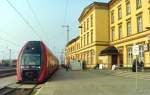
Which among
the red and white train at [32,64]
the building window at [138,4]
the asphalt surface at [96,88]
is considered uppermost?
the building window at [138,4]

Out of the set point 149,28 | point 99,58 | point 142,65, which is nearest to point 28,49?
point 142,65

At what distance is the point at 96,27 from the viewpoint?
220 ft

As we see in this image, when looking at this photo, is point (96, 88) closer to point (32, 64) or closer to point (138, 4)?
point (32, 64)

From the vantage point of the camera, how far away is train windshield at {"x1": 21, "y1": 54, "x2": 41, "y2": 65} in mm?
29245

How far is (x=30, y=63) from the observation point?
29.3 metres

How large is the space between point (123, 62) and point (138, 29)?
28.3 feet

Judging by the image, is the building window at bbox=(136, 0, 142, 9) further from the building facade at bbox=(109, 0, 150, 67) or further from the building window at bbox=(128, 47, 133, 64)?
the building window at bbox=(128, 47, 133, 64)

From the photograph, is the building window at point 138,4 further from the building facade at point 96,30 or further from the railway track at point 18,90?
the railway track at point 18,90

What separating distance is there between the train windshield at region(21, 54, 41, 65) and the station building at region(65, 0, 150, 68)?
12.0 metres

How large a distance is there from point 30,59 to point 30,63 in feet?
1.21

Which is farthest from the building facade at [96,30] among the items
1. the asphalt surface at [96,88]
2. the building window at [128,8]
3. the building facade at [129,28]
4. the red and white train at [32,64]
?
the asphalt surface at [96,88]

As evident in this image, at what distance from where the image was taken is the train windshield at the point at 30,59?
2925 cm

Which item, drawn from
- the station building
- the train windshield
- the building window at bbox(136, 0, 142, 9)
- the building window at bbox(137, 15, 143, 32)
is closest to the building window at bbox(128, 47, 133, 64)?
the station building

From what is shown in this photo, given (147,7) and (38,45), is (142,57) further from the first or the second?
(38,45)
